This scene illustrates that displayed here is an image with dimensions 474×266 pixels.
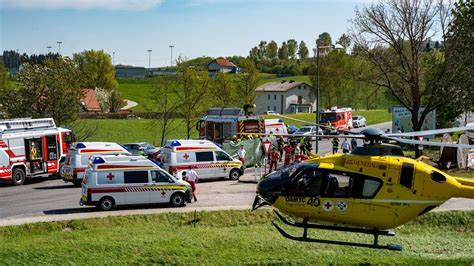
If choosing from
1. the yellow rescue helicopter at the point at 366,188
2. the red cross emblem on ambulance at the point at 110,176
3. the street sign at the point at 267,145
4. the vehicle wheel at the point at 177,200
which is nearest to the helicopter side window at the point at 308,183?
the yellow rescue helicopter at the point at 366,188

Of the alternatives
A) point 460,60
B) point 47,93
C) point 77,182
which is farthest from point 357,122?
point 77,182

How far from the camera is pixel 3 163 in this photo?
2927cm

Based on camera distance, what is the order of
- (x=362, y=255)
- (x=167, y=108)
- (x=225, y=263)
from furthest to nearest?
(x=167, y=108)
(x=362, y=255)
(x=225, y=263)

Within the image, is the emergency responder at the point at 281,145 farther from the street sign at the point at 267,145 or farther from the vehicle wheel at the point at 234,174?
the vehicle wheel at the point at 234,174

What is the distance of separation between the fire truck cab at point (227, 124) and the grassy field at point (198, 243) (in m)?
13.1

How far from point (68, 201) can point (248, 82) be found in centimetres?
3955

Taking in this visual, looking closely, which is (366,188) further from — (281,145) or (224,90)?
(224,90)

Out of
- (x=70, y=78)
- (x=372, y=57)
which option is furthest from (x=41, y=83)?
(x=372, y=57)

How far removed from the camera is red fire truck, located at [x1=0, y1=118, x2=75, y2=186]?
29.5 m

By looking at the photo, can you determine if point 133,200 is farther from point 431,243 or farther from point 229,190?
point 431,243

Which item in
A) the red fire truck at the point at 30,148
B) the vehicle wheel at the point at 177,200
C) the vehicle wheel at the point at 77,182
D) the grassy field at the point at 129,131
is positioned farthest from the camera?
the grassy field at the point at 129,131

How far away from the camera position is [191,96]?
48438mm

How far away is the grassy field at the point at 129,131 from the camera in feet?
200

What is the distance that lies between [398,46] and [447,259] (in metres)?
19.5
